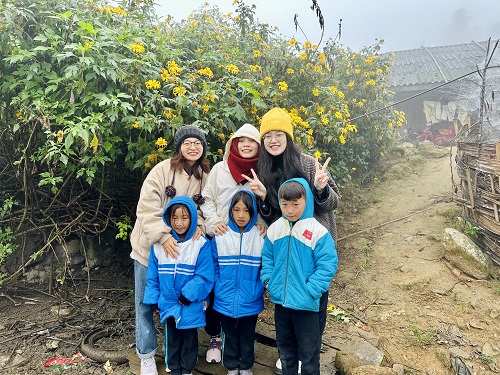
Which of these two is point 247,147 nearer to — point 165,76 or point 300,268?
point 300,268

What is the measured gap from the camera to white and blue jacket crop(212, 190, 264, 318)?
2.46 meters

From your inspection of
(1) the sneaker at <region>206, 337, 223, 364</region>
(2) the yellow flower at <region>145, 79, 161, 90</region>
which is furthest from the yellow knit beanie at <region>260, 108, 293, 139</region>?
(1) the sneaker at <region>206, 337, 223, 364</region>

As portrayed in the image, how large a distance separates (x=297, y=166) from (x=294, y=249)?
56 cm

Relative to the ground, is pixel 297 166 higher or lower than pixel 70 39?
lower

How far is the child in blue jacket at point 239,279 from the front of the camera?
248cm

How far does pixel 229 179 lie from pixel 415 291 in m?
2.74

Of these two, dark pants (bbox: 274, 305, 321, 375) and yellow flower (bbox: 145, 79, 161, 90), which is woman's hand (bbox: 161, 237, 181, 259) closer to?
dark pants (bbox: 274, 305, 321, 375)

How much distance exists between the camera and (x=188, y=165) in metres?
2.69

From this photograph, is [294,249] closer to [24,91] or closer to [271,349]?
[271,349]

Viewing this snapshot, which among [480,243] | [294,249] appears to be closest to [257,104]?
[294,249]

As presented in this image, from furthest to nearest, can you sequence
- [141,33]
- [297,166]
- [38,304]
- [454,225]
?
[454,225] < [38,304] < [141,33] < [297,166]

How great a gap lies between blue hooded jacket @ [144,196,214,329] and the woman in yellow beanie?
50 centimetres

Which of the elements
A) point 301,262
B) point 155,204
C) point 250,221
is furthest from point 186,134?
point 301,262

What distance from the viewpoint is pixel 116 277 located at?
415cm
